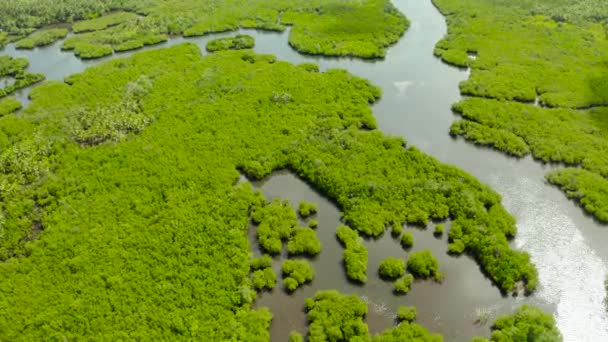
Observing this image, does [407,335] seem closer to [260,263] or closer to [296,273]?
[296,273]

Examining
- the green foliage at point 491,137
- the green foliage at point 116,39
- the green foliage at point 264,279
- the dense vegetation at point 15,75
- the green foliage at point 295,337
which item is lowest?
the green foliage at point 295,337

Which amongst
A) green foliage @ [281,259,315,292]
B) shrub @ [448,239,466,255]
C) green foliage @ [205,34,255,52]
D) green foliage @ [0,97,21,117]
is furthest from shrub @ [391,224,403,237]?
green foliage @ [0,97,21,117]

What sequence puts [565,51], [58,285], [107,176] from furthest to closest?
[565,51] < [107,176] < [58,285]

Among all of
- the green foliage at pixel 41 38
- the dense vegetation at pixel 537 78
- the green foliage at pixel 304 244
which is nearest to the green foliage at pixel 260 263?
the green foliage at pixel 304 244

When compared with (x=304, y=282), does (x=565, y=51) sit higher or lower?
higher

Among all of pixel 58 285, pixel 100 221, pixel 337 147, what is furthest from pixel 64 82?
pixel 337 147

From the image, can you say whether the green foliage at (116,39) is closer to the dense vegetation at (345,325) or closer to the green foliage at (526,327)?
the dense vegetation at (345,325)

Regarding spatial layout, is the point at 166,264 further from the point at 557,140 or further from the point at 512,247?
the point at 557,140

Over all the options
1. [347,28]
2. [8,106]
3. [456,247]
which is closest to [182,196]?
[456,247]
